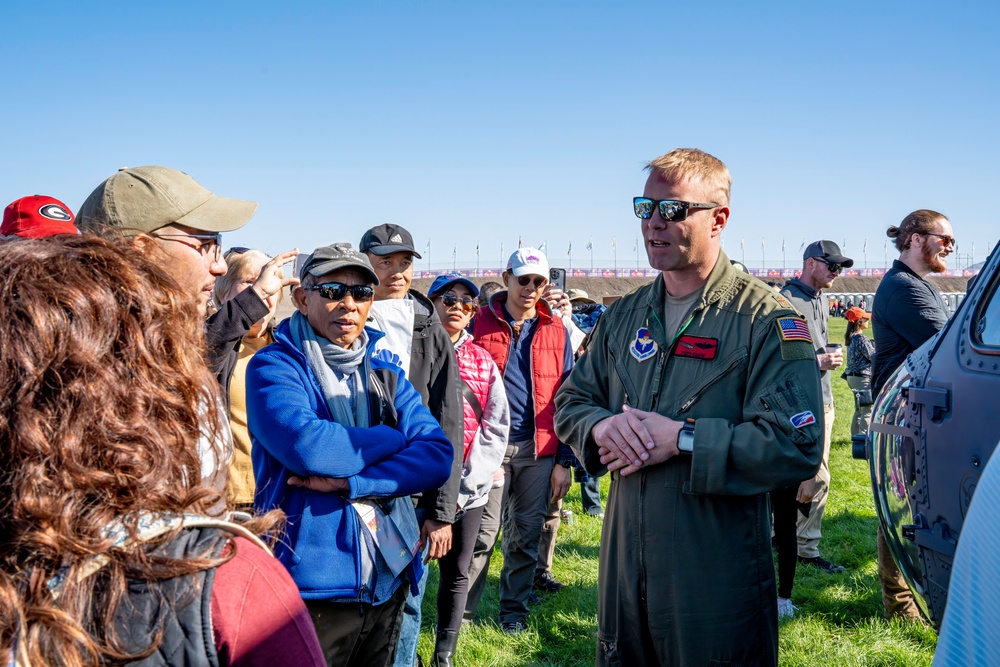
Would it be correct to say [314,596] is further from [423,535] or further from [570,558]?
[570,558]

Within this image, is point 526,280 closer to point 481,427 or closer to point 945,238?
point 481,427

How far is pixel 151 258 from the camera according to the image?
1254 millimetres

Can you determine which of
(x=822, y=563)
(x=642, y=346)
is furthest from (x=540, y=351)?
(x=822, y=563)

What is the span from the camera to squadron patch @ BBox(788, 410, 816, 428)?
2535 mm

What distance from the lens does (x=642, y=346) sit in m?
2.89

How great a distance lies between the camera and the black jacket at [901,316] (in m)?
4.41

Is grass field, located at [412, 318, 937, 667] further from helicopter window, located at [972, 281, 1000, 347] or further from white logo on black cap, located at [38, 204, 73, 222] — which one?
white logo on black cap, located at [38, 204, 73, 222]

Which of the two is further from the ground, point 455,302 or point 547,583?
point 455,302

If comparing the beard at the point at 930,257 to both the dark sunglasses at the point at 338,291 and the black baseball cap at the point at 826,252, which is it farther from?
the dark sunglasses at the point at 338,291

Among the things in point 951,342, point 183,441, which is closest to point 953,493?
point 951,342

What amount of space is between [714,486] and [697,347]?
51 centimetres

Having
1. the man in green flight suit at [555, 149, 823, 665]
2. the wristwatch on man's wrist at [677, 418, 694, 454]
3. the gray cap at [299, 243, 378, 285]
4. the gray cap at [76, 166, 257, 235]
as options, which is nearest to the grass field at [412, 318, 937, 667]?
the man in green flight suit at [555, 149, 823, 665]

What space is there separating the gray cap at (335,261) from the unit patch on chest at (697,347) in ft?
4.15

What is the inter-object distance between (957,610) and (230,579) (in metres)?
0.98
